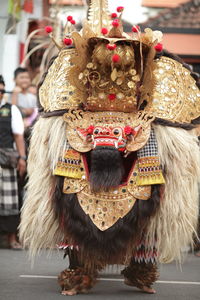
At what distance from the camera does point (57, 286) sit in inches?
262

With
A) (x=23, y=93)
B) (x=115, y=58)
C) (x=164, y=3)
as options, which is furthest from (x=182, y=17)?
(x=115, y=58)

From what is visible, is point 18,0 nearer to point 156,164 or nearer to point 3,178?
point 3,178

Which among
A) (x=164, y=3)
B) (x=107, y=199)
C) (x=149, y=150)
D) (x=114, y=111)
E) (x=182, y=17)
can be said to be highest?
(x=164, y=3)

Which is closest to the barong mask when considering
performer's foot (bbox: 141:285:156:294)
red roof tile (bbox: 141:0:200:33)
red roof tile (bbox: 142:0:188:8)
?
performer's foot (bbox: 141:285:156:294)

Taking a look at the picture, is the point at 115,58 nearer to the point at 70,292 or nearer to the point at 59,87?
the point at 59,87

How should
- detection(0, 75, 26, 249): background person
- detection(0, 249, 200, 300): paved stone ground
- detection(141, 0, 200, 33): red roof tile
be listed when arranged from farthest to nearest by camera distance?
detection(141, 0, 200, 33): red roof tile
detection(0, 75, 26, 249): background person
detection(0, 249, 200, 300): paved stone ground

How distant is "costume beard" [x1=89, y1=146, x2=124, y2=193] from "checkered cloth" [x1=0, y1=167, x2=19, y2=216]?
3089 mm

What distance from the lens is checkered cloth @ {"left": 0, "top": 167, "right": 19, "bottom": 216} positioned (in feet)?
30.1

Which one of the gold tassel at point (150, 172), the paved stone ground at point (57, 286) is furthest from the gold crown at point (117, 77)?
the paved stone ground at point (57, 286)

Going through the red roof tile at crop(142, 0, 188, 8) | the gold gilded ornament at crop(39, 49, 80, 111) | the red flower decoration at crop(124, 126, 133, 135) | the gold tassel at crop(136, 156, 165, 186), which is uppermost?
the red roof tile at crop(142, 0, 188, 8)

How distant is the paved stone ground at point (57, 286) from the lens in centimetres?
629

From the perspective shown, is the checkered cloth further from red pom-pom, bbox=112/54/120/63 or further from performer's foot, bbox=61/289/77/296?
red pom-pom, bbox=112/54/120/63

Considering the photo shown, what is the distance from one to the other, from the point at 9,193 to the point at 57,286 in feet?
8.87

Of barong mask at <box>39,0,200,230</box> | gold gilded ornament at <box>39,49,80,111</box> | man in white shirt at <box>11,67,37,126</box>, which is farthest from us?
man in white shirt at <box>11,67,37,126</box>
